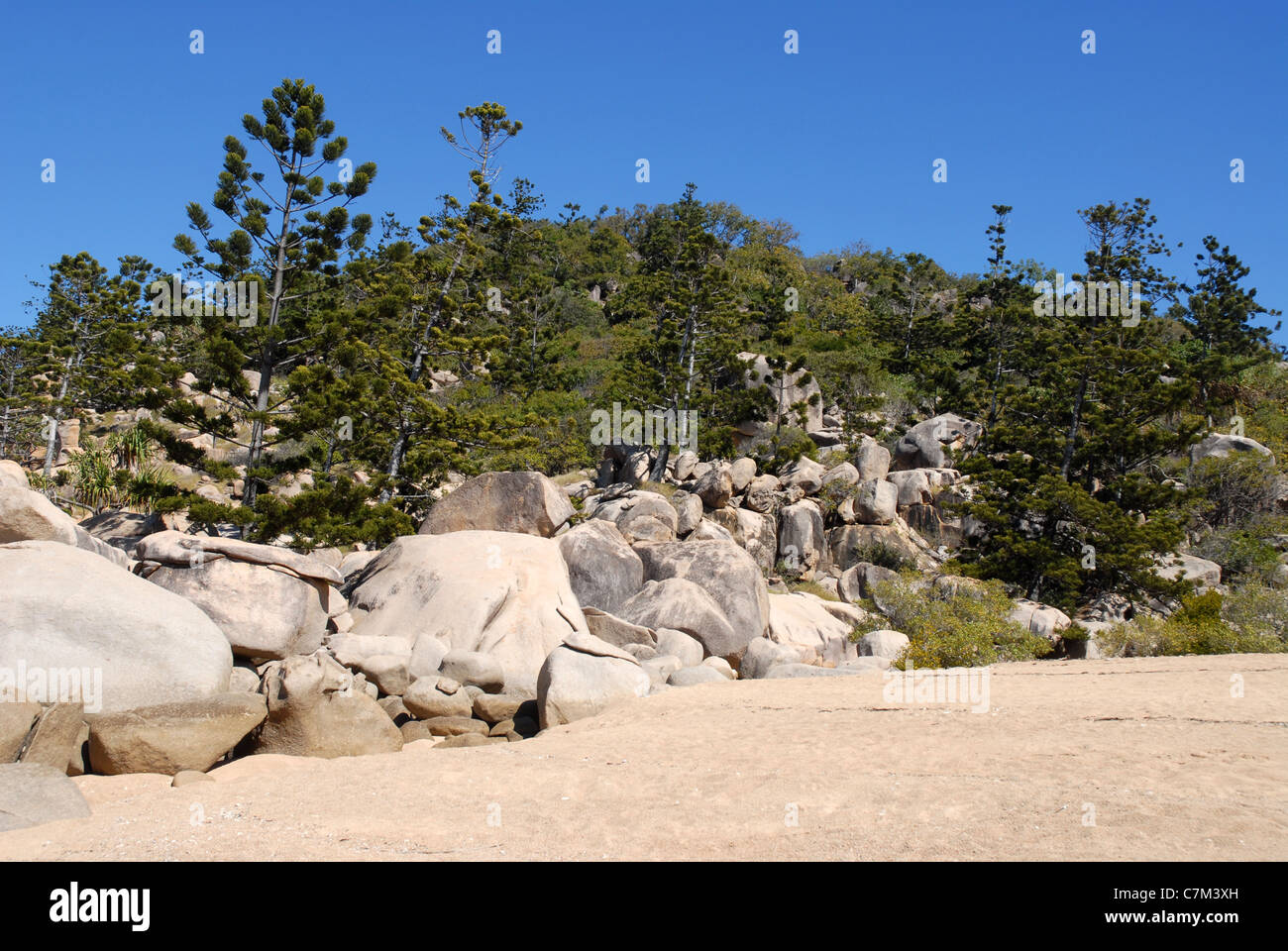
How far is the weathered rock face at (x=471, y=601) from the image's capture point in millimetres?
12727

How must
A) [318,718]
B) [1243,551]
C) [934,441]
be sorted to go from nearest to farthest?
[318,718]
[1243,551]
[934,441]

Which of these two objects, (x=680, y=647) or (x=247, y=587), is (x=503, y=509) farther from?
(x=247, y=587)

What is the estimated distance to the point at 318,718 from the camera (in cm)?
938

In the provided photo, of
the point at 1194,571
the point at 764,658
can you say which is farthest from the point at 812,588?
the point at 764,658

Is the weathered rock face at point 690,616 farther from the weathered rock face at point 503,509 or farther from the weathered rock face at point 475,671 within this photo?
the weathered rock face at point 475,671

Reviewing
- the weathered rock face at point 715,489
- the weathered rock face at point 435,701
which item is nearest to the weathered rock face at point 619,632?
the weathered rock face at point 435,701

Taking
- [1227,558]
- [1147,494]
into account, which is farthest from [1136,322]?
[1227,558]

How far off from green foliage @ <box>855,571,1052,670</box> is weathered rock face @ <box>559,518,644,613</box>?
535 centimetres

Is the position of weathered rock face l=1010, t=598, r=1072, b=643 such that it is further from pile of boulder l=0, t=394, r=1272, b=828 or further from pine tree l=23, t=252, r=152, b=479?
pine tree l=23, t=252, r=152, b=479

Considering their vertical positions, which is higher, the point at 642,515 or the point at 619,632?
the point at 642,515

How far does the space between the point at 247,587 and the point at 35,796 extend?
18.1ft

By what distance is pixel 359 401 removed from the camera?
821 inches

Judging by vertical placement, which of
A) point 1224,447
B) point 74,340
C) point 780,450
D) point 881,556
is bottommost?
point 881,556

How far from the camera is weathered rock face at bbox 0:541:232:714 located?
8.78 m
